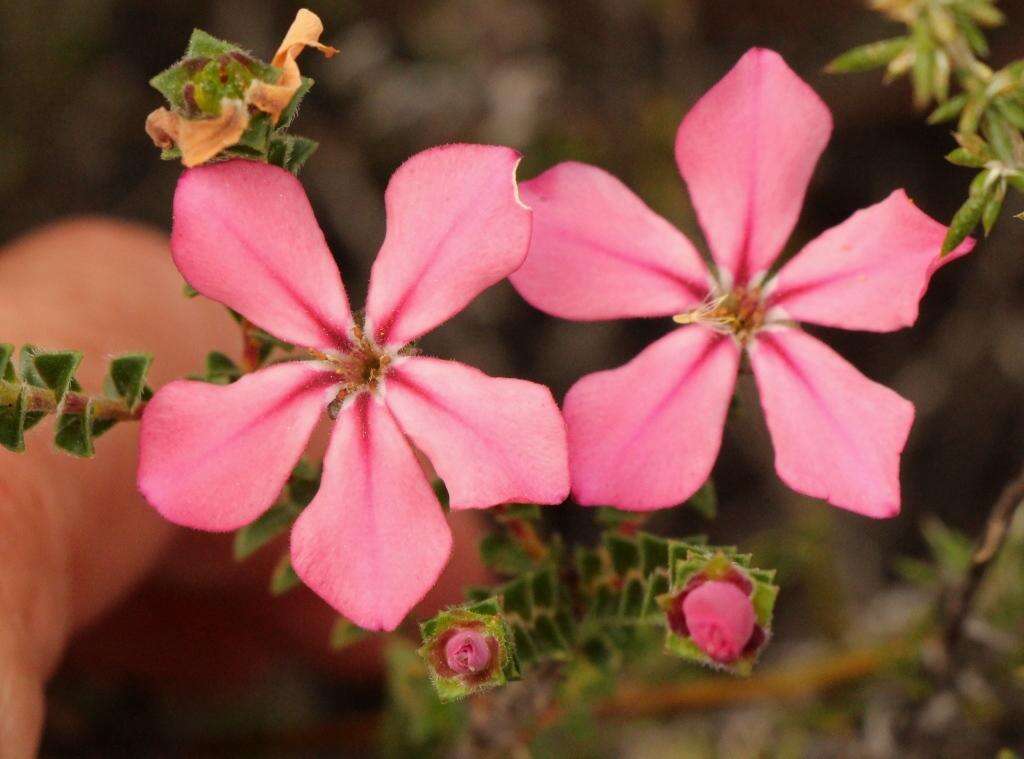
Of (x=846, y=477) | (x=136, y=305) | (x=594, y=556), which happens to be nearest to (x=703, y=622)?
(x=846, y=477)

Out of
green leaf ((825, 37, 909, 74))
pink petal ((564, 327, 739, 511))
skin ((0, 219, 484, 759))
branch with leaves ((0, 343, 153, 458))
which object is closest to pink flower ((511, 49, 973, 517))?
pink petal ((564, 327, 739, 511))

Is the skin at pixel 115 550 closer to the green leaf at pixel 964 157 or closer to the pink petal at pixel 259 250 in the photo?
the pink petal at pixel 259 250

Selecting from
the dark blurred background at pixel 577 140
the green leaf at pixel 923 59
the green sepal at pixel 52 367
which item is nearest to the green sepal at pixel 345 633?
the green sepal at pixel 52 367

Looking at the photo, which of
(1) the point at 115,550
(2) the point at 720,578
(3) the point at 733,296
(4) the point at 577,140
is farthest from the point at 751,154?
(4) the point at 577,140

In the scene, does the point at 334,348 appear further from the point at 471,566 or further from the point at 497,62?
the point at 497,62

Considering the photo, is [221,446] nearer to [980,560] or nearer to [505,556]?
[505,556]

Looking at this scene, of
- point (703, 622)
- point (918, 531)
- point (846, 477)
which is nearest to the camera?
point (703, 622)
